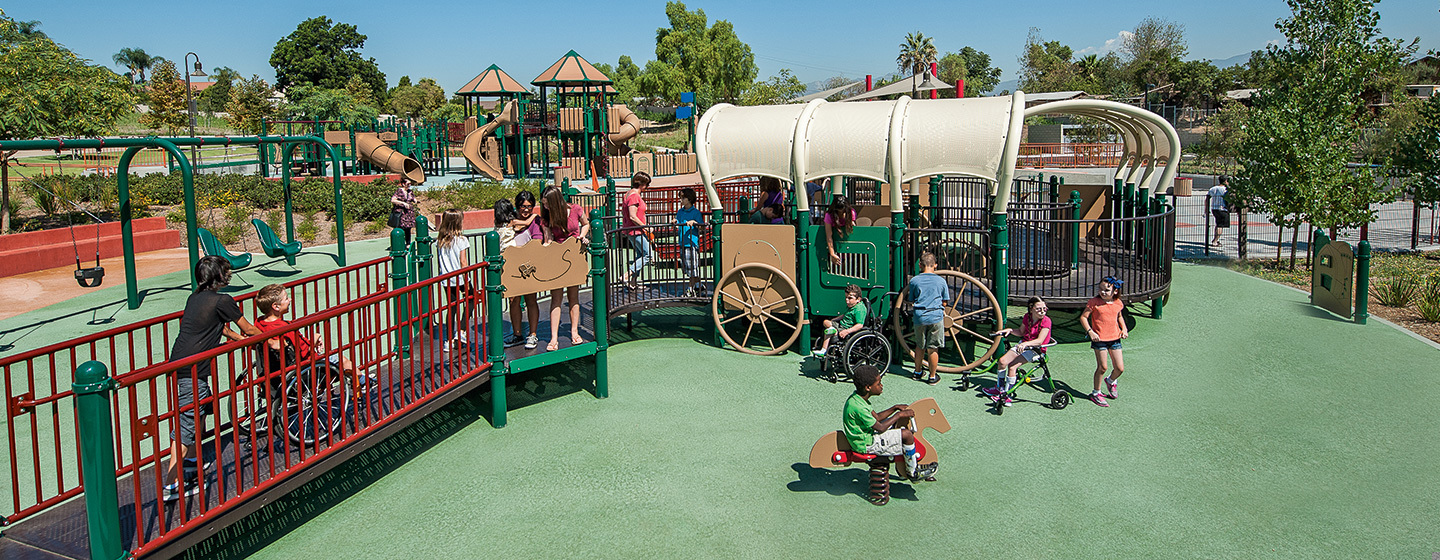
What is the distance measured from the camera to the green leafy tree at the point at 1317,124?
14656 mm

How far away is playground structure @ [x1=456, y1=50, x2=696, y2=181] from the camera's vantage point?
3225 centimetres

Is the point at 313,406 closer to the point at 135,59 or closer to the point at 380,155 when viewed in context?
the point at 380,155

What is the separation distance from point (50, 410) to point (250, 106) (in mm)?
55845

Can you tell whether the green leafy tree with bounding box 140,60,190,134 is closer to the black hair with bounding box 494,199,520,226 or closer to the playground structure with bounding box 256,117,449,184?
the playground structure with bounding box 256,117,449,184

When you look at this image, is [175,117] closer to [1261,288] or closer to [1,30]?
[1,30]

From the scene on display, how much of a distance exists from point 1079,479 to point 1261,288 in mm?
9017

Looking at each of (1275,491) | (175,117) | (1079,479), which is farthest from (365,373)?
(175,117)

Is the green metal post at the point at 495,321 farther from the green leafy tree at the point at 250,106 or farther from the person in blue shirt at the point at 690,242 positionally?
the green leafy tree at the point at 250,106

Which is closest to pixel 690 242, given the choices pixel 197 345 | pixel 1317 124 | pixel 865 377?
pixel 865 377

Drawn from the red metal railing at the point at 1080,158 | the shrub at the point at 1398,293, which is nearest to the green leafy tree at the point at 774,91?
the red metal railing at the point at 1080,158

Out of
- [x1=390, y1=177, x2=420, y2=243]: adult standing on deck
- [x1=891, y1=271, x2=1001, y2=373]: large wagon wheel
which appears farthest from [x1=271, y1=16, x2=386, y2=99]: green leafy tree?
[x1=891, y1=271, x2=1001, y2=373]: large wagon wheel

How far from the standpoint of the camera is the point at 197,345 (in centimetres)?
Result: 545

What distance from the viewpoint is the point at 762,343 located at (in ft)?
34.8

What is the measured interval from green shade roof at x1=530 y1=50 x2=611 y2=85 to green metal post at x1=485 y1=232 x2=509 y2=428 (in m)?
27.3
